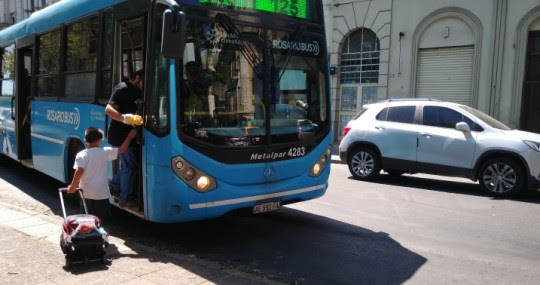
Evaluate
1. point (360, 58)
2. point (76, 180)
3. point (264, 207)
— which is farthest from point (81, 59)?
point (360, 58)

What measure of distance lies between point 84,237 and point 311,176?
263 cm

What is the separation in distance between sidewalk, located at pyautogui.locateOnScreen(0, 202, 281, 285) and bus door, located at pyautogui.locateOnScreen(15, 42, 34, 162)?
12.1 feet

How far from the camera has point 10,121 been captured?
374 inches

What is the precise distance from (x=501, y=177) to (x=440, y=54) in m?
8.31

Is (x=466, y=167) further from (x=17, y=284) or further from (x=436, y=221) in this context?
(x=17, y=284)

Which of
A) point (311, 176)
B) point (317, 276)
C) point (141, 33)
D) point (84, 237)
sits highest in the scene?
point (141, 33)

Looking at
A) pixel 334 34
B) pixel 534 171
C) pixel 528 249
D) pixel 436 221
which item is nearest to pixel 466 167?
pixel 534 171

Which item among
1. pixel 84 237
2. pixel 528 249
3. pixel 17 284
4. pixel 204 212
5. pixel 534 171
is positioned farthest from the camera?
pixel 534 171

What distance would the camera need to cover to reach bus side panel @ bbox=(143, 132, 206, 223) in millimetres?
4906

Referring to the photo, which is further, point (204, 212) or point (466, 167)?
point (466, 167)

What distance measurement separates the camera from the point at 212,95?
5.14 meters

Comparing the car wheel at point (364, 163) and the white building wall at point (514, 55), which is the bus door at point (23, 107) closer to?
the car wheel at point (364, 163)

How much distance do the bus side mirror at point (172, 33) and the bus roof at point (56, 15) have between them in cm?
133

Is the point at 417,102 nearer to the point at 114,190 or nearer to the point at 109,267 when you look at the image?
the point at 114,190
